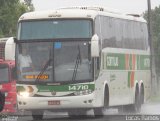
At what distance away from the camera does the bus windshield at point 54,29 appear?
82.0 feet

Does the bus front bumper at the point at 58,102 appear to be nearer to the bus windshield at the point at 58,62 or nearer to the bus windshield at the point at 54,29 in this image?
the bus windshield at the point at 58,62

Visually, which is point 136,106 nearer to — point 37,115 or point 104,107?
point 104,107

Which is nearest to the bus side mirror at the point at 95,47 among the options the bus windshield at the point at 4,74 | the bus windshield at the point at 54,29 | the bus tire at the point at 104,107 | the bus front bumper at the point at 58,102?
the bus windshield at the point at 54,29

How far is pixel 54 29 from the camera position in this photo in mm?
25141

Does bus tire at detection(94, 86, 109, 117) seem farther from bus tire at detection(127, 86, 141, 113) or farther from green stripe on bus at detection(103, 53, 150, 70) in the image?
bus tire at detection(127, 86, 141, 113)

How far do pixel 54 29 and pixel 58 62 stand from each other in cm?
115

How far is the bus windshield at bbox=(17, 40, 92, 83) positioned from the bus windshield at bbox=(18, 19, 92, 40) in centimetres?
28

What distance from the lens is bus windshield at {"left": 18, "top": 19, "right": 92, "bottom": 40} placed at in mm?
24984

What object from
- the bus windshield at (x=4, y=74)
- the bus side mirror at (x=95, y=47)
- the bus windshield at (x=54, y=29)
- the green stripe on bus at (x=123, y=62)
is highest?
the bus windshield at (x=54, y=29)

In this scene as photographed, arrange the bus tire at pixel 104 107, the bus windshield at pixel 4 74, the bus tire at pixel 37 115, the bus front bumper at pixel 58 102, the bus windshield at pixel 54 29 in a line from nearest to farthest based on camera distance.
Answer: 1. the bus front bumper at pixel 58 102
2. the bus windshield at pixel 54 29
3. the bus tire at pixel 104 107
4. the bus tire at pixel 37 115
5. the bus windshield at pixel 4 74

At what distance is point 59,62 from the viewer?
81.0 ft

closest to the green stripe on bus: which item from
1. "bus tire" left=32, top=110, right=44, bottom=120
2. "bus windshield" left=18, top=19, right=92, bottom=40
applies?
"bus windshield" left=18, top=19, right=92, bottom=40

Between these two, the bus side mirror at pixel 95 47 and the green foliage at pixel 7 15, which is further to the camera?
the green foliage at pixel 7 15

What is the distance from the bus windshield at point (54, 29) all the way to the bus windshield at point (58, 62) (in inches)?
11.0
